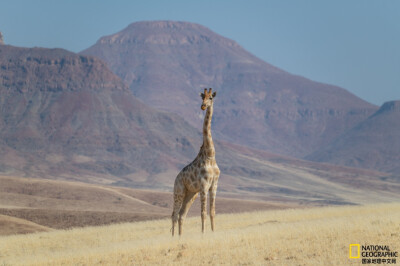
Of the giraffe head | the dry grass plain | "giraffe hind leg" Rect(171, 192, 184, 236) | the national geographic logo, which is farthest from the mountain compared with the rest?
the national geographic logo

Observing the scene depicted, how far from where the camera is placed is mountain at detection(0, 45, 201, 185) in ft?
516

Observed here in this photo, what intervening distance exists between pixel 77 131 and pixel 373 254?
160 metres

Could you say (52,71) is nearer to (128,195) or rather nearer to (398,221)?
(128,195)

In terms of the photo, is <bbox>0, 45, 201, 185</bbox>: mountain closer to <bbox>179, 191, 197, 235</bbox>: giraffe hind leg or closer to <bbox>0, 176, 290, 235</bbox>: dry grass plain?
<bbox>0, 176, 290, 235</bbox>: dry grass plain

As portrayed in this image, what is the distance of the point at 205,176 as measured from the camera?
2156 centimetres

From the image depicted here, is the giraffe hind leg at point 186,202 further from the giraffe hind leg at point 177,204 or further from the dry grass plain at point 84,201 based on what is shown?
the dry grass plain at point 84,201

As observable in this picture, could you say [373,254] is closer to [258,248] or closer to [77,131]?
[258,248]

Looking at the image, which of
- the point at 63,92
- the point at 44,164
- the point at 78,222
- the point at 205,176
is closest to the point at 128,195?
the point at 78,222

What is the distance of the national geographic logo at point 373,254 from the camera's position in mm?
15539

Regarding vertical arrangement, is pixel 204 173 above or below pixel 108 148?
below

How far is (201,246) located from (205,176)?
9.66 ft

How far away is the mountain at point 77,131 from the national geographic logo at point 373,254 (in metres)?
132

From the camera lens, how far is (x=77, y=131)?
564 feet

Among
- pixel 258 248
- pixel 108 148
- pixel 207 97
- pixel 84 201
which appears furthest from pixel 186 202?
pixel 108 148
